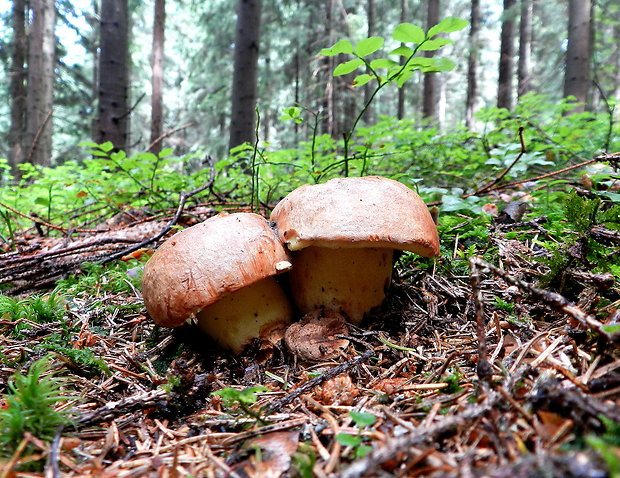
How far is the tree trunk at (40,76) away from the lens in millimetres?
9250

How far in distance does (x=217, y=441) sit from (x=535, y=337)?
1.27 m

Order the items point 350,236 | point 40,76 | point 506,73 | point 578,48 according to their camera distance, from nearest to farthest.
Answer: point 350,236 < point 578,48 < point 40,76 < point 506,73

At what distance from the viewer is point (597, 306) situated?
1619mm

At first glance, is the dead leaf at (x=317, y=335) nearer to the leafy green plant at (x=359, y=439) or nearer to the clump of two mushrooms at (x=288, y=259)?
the clump of two mushrooms at (x=288, y=259)

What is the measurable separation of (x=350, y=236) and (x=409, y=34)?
1.49 m

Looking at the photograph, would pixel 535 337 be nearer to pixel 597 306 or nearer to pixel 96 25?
pixel 597 306

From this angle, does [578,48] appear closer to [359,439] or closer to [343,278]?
[343,278]

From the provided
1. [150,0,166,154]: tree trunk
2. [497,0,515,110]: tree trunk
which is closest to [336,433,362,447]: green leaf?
[497,0,515,110]: tree trunk

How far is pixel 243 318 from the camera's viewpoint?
78.7 inches

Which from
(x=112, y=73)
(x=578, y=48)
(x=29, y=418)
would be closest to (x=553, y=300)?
(x=29, y=418)

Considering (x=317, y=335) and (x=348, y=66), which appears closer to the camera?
(x=317, y=335)

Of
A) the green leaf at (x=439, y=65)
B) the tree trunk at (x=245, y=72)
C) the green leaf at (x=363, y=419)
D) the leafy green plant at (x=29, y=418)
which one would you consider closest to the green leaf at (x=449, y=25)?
the green leaf at (x=439, y=65)

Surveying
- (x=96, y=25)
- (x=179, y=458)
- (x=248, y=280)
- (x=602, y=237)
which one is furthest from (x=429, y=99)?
(x=96, y=25)

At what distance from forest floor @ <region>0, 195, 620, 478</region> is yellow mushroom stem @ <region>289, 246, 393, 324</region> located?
14 cm
